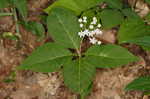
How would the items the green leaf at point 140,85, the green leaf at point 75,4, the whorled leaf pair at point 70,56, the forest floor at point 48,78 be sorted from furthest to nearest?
the green leaf at point 75,4 → the forest floor at point 48,78 → the whorled leaf pair at point 70,56 → the green leaf at point 140,85

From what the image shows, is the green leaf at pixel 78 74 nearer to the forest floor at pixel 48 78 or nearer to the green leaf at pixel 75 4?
the forest floor at pixel 48 78

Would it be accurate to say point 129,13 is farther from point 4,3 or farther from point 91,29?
point 4,3

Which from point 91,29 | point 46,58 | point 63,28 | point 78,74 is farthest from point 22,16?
point 78,74

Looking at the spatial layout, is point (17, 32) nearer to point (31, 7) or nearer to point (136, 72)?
point (31, 7)

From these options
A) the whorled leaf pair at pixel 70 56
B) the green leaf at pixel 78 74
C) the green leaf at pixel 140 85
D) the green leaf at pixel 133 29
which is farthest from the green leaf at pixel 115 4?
the green leaf at pixel 140 85

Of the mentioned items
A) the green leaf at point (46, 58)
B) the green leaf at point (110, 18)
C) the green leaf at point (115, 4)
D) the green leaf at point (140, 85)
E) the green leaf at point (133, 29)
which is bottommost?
the green leaf at point (140, 85)

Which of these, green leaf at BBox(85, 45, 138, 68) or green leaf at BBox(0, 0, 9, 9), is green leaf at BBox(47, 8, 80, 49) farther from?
green leaf at BBox(0, 0, 9, 9)

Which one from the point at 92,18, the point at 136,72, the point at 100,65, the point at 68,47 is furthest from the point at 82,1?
the point at 136,72
